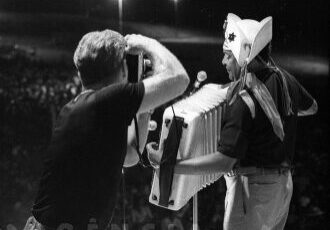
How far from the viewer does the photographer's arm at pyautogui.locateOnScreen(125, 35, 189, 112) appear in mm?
1454

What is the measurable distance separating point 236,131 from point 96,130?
0.53 metres

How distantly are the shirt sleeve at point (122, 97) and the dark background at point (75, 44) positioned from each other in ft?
5.16

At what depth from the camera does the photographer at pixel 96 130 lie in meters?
1.46

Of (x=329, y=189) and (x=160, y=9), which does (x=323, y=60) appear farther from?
(x=160, y=9)

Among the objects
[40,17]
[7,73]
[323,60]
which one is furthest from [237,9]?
[7,73]

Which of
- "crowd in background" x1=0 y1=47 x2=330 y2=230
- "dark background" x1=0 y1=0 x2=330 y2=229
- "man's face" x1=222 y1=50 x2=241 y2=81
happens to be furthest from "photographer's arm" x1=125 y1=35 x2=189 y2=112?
"crowd in background" x1=0 y1=47 x2=330 y2=230

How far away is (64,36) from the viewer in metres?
3.07

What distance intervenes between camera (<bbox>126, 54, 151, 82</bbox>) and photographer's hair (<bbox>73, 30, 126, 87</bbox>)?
0.16 metres

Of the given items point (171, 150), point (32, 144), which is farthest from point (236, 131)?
point (32, 144)

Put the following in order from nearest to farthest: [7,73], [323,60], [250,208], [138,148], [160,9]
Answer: [138,148] < [250,208] < [160,9] < [7,73] < [323,60]

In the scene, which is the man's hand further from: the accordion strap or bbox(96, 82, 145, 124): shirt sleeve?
the accordion strap

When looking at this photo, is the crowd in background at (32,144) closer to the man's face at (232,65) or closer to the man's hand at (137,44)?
the man's face at (232,65)

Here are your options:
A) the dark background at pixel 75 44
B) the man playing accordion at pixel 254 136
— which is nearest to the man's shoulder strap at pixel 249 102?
the man playing accordion at pixel 254 136

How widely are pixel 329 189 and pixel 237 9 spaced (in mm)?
1466
